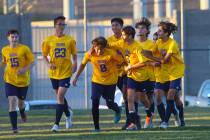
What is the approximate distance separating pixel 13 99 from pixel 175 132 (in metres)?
2.86

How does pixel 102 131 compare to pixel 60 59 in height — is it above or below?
below

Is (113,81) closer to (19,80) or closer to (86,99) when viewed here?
(19,80)

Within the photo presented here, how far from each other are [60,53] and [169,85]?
6.30 feet

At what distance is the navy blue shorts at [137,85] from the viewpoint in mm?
16984

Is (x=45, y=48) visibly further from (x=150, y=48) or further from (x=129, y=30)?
(x=150, y=48)

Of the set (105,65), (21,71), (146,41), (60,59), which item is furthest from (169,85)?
(21,71)

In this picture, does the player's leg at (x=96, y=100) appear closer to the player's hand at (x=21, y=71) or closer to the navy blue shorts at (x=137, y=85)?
the navy blue shorts at (x=137, y=85)

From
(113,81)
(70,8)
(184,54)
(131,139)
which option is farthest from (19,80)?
(70,8)

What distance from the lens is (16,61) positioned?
17.2 meters

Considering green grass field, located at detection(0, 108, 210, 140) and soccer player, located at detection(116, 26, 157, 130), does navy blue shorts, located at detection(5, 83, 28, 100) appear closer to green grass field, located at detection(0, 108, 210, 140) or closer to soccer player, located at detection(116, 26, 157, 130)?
green grass field, located at detection(0, 108, 210, 140)

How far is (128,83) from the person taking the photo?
17047mm

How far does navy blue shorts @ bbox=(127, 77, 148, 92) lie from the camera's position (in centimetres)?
1698

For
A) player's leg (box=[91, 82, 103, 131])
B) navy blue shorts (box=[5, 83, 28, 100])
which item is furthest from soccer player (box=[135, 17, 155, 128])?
navy blue shorts (box=[5, 83, 28, 100])

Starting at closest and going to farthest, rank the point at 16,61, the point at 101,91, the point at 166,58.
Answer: the point at 166,58, the point at 101,91, the point at 16,61
